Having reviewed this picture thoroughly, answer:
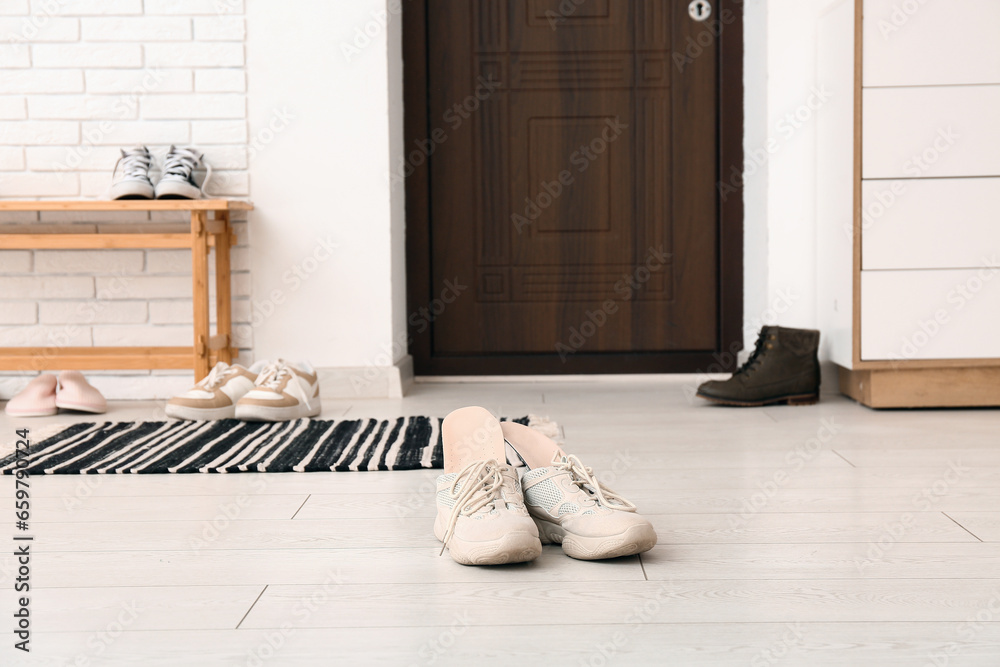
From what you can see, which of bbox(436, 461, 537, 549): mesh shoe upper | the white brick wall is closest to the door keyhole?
the white brick wall

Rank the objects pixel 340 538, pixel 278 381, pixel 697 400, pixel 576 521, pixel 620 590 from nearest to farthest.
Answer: pixel 620 590 < pixel 576 521 < pixel 340 538 < pixel 278 381 < pixel 697 400

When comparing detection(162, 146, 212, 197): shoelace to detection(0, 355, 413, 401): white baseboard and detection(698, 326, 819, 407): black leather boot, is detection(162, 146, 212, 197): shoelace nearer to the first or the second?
detection(0, 355, 413, 401): white baseboard

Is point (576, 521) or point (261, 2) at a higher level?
point (261, 2)

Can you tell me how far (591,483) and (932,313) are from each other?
4.89ft

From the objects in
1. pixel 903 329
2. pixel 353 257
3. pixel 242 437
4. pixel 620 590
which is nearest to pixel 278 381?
pixel 242 437

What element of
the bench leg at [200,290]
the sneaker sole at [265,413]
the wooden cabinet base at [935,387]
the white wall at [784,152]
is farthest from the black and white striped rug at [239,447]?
the white wall at [784,152]

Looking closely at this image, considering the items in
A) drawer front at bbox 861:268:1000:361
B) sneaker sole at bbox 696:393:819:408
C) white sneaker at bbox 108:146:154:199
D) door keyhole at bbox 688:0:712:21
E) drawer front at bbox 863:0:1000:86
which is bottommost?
sneaker sole at bbox 696:393:819:408

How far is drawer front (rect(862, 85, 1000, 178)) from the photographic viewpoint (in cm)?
232

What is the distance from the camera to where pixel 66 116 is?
2.72 metres

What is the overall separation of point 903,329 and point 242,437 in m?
1.65

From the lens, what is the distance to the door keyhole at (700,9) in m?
2.97

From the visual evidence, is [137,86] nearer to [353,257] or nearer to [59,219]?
[59,219]

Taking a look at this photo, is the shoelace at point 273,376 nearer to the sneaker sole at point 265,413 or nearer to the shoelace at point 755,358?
the sneaker sole at point 265,413

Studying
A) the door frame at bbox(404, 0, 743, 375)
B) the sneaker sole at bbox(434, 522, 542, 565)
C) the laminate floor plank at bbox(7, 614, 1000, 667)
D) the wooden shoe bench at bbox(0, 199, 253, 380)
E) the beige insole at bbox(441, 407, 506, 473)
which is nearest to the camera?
the laminate floor plank at bbox(7, 614, 1000, 667)
